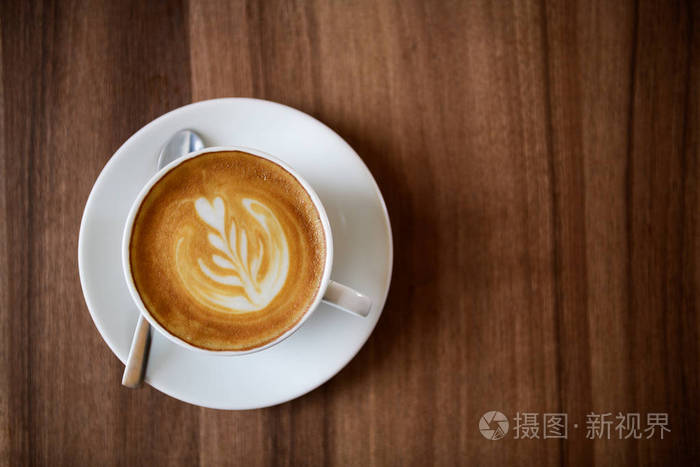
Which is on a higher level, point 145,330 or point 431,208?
point 431,208

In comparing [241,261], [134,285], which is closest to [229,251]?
[241,261]

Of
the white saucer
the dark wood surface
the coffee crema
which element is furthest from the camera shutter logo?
the coffee crema

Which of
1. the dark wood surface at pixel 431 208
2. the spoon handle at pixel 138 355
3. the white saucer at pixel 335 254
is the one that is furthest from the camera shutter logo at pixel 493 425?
the spoon handle at pixel 138 355

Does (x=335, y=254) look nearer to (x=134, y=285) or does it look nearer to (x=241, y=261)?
(x=241, y=261)

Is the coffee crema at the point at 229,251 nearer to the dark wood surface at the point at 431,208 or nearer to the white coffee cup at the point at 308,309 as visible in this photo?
the white coffee cup at the point at 308,309

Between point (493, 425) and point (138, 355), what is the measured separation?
0.63 metres

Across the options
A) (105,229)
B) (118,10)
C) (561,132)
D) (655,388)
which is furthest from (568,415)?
(118,10)

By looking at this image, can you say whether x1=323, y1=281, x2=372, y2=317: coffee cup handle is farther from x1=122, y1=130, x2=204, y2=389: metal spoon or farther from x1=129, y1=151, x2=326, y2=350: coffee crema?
x1=122, y1=130, x2=204, y2=389: metal spoon

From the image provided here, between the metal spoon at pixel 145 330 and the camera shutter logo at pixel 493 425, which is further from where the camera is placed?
the camera shutter logo at pixel 493 425

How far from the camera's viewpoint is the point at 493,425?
87cm

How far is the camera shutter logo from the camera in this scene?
34.2 inches

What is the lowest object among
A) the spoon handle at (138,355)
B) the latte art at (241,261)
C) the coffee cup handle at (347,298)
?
the spoon handle at (138,355)

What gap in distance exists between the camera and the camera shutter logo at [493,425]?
34.2 inches

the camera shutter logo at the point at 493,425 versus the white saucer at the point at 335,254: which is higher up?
the white saucer at the point at 335,254
